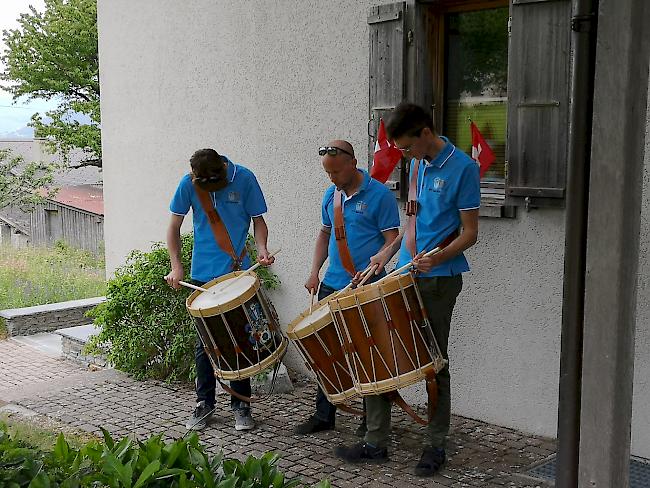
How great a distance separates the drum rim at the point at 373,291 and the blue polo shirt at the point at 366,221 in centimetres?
63

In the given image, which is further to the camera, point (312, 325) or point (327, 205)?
point (327, 205)

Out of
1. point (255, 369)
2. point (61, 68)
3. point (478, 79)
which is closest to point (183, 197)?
point (255, 369)

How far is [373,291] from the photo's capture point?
14.0 ft

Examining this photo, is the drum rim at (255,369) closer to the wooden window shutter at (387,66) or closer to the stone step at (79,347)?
the wooden window shutter at (387,66)

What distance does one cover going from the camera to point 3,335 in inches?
359

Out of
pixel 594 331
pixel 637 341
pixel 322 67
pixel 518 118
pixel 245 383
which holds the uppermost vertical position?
pixel 322 67

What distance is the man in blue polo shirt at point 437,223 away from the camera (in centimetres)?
440

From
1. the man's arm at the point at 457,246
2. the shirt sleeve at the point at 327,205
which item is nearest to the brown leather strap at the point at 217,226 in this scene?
the shirt sleeve at the point at 327,205

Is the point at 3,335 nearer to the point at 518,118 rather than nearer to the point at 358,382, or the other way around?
the point at 358,382

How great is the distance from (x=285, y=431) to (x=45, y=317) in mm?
5006

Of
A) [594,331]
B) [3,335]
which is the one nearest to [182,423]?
[594,331]

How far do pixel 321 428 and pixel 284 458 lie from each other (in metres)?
0.50

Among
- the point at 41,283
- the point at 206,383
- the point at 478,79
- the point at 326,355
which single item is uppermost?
the point at 478,79

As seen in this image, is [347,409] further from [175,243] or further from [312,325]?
[175,243]
